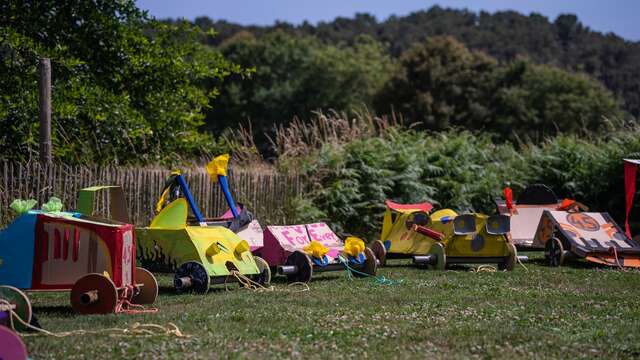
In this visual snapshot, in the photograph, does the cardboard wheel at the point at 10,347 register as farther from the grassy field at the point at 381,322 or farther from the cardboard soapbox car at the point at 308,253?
the cardboard soapbox car at the point at 308,253

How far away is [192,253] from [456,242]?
431cm

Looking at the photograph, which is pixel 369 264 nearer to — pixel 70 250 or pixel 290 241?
pixel 290 241

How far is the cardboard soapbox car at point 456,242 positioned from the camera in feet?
36.7

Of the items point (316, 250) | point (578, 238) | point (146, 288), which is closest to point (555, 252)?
point (578, 238)

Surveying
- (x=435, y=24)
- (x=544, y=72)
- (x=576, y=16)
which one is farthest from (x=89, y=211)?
(x=435, y=24)

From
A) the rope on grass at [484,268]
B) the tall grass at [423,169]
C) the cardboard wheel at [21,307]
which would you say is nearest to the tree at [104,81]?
the tall grass at [423,169]

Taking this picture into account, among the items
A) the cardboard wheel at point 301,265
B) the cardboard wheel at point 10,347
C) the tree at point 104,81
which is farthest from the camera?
the tree at point 104,81

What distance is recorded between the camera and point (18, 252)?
7.15 meters

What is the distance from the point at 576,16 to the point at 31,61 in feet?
187

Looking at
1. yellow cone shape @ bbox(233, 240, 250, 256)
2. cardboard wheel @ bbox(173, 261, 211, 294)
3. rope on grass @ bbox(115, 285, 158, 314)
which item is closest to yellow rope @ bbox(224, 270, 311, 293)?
yellow cone shape @ bbox(233, 240, 250, 256)

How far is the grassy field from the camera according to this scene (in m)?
5.57

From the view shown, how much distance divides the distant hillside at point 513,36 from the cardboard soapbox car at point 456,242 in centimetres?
3979

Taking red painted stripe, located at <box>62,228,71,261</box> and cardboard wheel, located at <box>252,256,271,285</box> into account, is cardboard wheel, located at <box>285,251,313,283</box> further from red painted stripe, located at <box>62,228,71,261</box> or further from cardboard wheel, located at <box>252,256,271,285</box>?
red painted stripe, located at <box>62,228,71,261</box>

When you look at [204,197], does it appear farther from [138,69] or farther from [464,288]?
[464,288]
